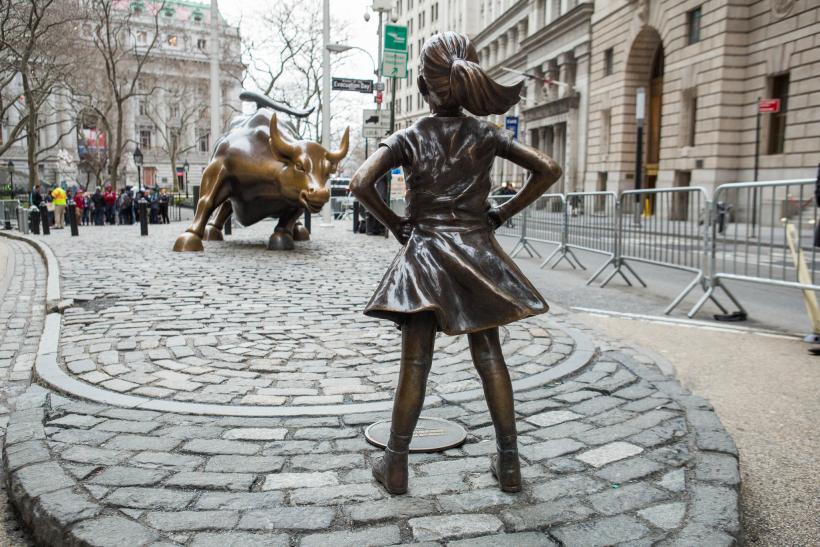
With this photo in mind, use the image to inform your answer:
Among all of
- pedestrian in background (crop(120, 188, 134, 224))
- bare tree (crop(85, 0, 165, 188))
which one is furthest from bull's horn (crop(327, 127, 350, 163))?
bare tree (crop(85, 0, 165, 188))

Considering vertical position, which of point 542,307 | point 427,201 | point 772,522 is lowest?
point 772,522

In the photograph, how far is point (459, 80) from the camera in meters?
2.78

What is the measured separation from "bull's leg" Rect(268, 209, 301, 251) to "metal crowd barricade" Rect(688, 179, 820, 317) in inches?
315

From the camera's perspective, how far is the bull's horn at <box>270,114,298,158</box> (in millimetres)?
10836

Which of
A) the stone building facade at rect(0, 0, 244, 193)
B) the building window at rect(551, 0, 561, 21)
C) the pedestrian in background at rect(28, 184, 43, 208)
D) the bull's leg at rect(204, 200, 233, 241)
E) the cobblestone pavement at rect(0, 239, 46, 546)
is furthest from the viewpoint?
the stone building facade at rect(0, 0, 244, 193)

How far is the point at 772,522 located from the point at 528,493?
3.25 ft

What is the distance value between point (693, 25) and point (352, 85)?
16.2 metres

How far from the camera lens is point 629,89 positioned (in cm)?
3347

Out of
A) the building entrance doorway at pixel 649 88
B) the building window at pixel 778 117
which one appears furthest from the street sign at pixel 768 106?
the building entrance doorway at pixel 649 88

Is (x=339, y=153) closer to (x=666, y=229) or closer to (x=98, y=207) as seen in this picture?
(x=666, y=229)

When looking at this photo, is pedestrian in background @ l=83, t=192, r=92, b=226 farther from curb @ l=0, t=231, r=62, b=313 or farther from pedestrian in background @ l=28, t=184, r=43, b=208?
curb @ l=0, t=231, r=62, b=313

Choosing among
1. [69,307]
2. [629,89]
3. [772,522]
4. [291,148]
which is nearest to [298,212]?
[291,148]

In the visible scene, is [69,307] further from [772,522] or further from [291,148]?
[772,522]

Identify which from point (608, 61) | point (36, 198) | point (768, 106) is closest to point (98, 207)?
point (36, 198)
